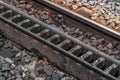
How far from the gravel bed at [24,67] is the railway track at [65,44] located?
34 cm

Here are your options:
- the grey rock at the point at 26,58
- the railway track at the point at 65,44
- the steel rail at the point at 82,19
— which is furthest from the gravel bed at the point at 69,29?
the grey rock at the point at 26,58

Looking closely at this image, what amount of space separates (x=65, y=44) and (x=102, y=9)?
5.65ft

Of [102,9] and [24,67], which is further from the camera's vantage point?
[102,9]

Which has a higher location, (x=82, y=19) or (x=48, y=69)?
(x=82, y=19)

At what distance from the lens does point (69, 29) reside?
284 inches

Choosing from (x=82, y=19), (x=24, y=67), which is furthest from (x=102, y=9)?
(x=24, y=67)

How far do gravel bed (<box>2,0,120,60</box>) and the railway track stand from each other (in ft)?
0.78

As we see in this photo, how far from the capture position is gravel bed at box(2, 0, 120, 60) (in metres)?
6.70

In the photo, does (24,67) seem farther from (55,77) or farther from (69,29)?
(69,29)

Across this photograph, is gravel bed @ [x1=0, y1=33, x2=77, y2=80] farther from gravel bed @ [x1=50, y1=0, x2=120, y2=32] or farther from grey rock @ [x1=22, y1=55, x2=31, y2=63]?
gravel bed @ [x1=50, y1=0, x2=120, y2=32]

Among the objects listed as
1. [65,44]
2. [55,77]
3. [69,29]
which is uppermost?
[65,44]

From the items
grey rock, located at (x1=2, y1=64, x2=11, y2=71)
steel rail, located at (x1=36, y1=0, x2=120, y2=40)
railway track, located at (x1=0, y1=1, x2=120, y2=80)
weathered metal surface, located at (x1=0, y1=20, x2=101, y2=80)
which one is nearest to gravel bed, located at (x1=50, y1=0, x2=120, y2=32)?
steel rail, located at (x1=36, y1=0, x2=120, y2=40)

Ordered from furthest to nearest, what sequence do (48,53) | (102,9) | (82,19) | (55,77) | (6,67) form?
(102,9) < (82,19) < (48,53) < (6,67) < (55,77)

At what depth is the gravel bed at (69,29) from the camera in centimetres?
670
